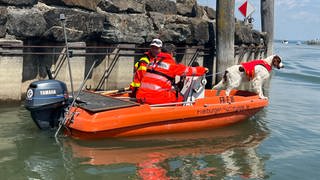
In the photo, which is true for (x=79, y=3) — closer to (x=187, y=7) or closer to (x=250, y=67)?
(x=250, y=67)

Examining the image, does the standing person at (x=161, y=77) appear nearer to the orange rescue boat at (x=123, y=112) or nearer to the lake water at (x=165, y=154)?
the orange rescue boat at (x=123, y=112)

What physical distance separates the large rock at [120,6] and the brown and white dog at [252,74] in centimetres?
319

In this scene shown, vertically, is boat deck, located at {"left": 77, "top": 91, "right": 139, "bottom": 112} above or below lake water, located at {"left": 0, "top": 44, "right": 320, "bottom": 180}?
above

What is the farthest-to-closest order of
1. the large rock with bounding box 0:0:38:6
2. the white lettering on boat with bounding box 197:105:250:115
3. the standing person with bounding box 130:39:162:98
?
the large rock with bounding box 0:0:38:6 < the white lettering on boat with bounding box 197:105:250:115 < the standing person with bounding box 130:39:162:98

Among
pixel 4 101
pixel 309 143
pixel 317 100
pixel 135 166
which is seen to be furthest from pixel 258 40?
pixel 135 166

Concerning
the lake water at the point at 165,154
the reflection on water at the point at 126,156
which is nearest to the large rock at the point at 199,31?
the lake water at the point at 165,154

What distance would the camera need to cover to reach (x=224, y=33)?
13.0m

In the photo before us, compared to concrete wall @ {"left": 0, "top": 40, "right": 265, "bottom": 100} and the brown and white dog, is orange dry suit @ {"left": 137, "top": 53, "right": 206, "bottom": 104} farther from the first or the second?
concrete wall @ {"left": 0, "top": 40, "right": 265, "bottom": 100}

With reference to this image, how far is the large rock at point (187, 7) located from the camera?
45.5 ft

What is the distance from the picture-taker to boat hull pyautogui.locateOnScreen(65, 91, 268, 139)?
7.33 meters

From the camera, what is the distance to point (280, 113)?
12008 millimetres

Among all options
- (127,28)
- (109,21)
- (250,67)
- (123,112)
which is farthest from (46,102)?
(127,28)

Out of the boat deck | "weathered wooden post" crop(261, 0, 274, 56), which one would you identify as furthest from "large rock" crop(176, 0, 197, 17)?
"weathered wooden post" crop(261, 0, 274, 56)

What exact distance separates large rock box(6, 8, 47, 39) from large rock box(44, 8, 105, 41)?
0.20m
